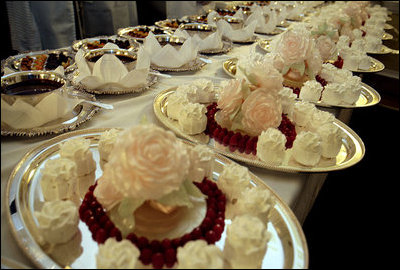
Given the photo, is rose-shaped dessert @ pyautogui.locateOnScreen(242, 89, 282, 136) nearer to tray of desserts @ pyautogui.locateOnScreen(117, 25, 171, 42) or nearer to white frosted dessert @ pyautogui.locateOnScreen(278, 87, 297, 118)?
white frosted dessert @ pyautogui.locateOnScreen(278, 87, 297, 118)

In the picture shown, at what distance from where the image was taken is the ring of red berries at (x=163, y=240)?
1.76ft

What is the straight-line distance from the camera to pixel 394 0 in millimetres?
5008

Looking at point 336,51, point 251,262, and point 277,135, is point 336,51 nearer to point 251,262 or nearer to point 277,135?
point 277,135

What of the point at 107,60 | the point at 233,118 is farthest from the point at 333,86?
the point at 107,60

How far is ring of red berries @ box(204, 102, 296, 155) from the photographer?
88cm

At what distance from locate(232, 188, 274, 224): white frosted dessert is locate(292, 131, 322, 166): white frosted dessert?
23 centimetres

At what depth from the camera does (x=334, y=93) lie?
123cm

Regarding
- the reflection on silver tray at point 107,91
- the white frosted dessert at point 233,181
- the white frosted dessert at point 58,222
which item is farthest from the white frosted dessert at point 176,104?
the white frosted dessert at point 58,222

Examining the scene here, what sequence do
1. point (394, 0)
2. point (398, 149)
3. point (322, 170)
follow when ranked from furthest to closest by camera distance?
1. point (394, 0)
2. point (398, 149)
3. point (322, 170)

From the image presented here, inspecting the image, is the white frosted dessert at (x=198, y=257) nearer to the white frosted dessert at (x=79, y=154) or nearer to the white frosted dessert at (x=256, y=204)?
the white frosted dessert at (x=256, y=204)

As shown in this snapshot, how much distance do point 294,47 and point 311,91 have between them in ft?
0.59

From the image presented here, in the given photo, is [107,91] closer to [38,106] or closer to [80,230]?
[38,106]

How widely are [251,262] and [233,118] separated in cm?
46

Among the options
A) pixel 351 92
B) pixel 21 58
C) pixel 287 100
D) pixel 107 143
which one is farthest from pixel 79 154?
pixel 351 92
